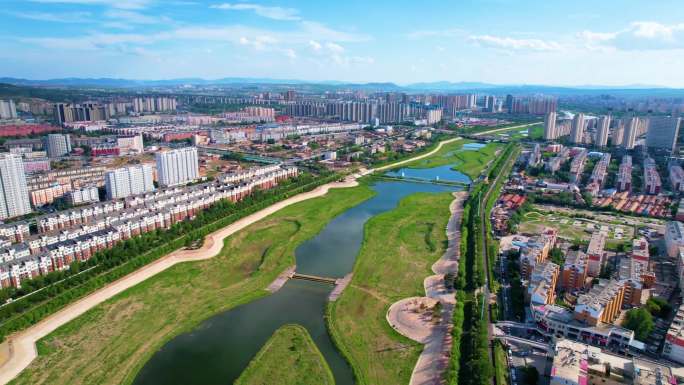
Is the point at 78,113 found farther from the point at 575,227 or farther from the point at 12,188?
the point at 575,227

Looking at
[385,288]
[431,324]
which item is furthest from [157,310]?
[431,324]

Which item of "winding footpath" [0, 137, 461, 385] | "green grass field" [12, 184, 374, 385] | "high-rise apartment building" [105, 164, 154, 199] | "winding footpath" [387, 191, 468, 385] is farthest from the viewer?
"high-rise apartment building" [105, 164, 154, 199]

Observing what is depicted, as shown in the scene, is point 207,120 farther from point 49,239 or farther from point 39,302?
point 39,302

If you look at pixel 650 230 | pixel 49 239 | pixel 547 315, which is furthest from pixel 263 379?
pixel 650 230

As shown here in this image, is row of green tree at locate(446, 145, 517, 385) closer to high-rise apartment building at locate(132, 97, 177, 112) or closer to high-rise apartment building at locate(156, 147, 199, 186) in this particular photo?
high-rise apartment building at locate(156, 147, 199, 186)

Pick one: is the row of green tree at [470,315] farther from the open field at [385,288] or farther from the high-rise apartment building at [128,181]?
the high-rise apartment building at [128,181]

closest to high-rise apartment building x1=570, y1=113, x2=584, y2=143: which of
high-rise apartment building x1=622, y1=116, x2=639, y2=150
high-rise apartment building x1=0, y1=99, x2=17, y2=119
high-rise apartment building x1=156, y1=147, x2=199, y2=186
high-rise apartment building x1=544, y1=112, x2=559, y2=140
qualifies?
high-rise apartment building x1=544, y1=112, x2=559, y2=140
